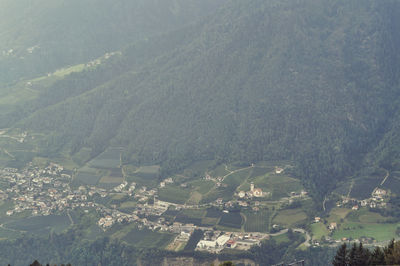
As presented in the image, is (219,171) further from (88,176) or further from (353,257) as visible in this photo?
(353,257)

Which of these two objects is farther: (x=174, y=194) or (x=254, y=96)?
(x=254, y=96)

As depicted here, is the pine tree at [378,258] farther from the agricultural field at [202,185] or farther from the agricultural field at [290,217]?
the agricultural field at [202,185]

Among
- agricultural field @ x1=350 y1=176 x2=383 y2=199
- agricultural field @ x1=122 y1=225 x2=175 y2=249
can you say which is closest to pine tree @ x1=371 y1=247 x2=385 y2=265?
agricultural field @ x1=122 y1=225 x2=175 y2=249

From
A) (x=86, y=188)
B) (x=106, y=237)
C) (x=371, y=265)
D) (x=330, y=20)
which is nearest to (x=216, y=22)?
(x=330, y=20)

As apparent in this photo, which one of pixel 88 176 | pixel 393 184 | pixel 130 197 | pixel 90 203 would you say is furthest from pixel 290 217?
pixel 88 176

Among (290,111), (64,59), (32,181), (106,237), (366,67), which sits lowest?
(106,237)

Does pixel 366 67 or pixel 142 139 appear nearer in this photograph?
pixel 142 139

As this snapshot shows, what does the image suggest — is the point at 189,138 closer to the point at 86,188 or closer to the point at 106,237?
the point at 86,188
